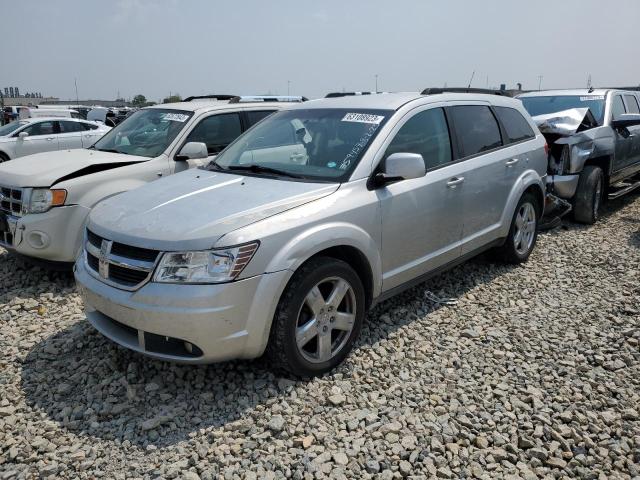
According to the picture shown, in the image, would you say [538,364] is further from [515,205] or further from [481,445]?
[515,205]

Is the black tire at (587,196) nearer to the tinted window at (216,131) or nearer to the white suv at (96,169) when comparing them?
the white suv at (96,169)

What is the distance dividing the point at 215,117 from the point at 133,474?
4385 mm

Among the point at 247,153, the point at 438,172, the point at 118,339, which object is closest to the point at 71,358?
the point at 118,339

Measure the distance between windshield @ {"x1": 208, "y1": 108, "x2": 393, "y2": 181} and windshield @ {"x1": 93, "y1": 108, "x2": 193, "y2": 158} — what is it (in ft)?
5.35

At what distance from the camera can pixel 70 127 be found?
14805 millimetres

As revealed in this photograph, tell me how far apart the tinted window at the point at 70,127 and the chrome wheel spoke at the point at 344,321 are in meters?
13.7

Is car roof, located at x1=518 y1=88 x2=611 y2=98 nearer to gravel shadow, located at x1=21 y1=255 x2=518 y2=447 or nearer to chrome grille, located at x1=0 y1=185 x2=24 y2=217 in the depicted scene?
gravel shadow, located at x1=21 y1=255 x2=518 y2=447

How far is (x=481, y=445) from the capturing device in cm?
280

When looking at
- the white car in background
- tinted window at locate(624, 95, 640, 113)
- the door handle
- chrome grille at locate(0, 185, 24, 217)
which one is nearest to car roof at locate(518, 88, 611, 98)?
tinted window at locate(624, 95, 640, 113)

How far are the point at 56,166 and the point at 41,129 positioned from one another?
10.5 meters

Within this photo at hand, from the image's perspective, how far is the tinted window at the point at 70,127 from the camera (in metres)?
14.6

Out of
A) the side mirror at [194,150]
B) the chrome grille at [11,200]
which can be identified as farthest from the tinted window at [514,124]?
the chrome grille at [11,200]

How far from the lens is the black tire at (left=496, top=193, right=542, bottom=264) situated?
5.29m

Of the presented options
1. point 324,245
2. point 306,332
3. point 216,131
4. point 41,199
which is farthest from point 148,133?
point 306,332
